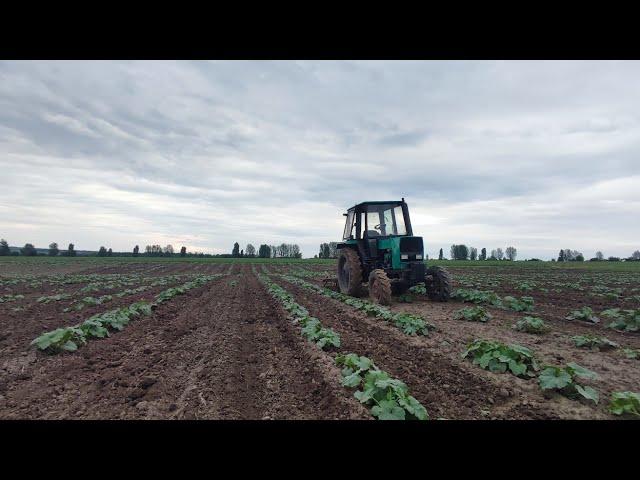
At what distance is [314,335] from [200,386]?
8.48 ft

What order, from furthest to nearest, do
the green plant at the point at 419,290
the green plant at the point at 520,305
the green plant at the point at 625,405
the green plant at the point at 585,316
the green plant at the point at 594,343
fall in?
1. the green plant at the point at 419,290
2. the green plant at the point at 520,305
3. the green plant at the point at 585,316
4. the green plant at the point at 594,343
5. the green plant at the point at 625,405

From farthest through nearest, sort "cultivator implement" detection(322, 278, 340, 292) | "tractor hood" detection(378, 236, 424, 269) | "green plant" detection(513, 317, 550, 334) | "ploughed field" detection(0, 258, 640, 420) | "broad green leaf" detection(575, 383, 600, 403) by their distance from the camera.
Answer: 1. "cultivator implement" detection(322, 278, 340, 292)
2. "tractor hood" detection(378, 236, 424, 269)
3. "green plant" detection(513, 317, 550, 334)
4. "ploughed field" detection(0, 258, 640, 420)
5. "broad green leaf" detection(575, 383, 600, 403)

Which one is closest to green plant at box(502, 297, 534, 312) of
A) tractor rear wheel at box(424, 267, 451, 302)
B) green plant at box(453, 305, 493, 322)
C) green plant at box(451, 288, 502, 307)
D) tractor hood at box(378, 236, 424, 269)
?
green plant at box(451, 288, 502, 307)

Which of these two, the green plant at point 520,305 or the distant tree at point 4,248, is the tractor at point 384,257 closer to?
the green plant at point 520,305

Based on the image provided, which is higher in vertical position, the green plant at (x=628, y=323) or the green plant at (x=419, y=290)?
the green plant at (x=419, y=290)

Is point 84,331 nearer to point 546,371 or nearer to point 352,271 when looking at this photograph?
point 352,271

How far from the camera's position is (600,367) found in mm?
5207

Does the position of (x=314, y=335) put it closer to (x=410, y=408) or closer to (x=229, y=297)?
(x=410, y=408)

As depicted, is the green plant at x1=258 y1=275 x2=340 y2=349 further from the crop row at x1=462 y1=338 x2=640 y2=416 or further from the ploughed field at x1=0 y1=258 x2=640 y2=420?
the crop row at x1=462 y1=338 x2=640 y2=416

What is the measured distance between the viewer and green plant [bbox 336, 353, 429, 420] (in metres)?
3.64

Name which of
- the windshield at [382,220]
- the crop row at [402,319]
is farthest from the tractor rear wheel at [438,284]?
the crop row at [402,319]

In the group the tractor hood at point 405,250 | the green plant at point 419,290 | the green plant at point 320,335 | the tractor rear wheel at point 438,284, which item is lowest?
the green plant at point 320,335

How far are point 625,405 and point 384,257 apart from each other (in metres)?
8.62

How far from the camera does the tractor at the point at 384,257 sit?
1105cm
